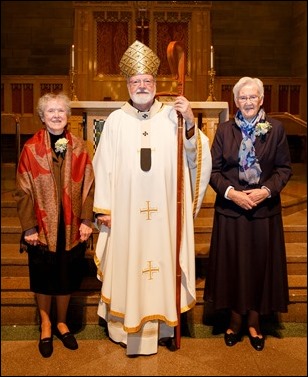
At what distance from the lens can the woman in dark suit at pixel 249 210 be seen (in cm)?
302

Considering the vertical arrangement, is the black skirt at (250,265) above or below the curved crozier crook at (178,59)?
below

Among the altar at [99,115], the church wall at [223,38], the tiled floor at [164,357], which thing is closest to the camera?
the tiled floor at [164,357]

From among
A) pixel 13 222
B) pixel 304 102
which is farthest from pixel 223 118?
pixel 304 102

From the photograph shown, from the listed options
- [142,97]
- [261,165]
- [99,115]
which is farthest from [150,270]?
[99,115]

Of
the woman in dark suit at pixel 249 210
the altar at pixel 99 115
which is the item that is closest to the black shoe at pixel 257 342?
the woman in dark suit at pixel 249 210

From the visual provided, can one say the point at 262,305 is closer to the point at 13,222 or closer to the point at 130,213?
the point at 130,213

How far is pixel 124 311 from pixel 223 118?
248 centimetres

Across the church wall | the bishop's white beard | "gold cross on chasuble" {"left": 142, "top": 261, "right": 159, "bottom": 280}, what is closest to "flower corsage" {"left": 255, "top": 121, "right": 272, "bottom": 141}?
the bishop's white beard

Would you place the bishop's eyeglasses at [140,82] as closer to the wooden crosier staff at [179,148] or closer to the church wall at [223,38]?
the wooden crosier staff at [179,148]

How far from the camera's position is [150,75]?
2.94 metres

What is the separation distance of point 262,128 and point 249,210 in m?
0.52

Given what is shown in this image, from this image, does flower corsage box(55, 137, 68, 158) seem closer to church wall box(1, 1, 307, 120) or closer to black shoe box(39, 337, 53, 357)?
black shoe box(39, 337, 53, 357)

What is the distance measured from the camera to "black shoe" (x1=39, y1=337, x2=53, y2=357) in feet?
10.0

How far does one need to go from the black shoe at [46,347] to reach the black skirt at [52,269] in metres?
0.31
